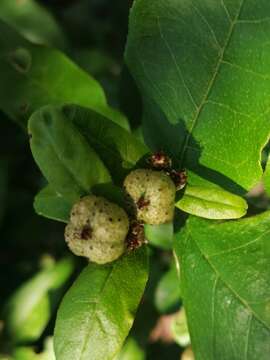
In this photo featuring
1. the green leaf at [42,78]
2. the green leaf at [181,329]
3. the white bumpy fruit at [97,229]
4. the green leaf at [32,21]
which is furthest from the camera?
the green leaf at [32,21]

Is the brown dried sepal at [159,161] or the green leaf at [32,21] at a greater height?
the brown dried sepal at [159,161]

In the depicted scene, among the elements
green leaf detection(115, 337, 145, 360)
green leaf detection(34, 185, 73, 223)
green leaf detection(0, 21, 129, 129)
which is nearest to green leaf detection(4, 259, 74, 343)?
green leaf detection(115, 337, 145, 360)

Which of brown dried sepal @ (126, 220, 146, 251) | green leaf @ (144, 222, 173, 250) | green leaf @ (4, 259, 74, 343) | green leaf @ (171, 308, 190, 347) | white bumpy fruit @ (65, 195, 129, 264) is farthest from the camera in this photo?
green leaf @ (4, 259, 74, 343)

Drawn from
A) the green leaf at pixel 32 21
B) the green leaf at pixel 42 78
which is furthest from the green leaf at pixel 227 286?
the green leaf at pixel 32 21

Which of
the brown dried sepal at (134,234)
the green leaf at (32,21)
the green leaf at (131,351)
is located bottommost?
the green leaf at (131,351)

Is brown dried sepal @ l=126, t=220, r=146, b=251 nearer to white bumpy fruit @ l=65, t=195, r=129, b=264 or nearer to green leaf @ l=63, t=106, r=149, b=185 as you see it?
white bumpy fruit @ l=65, t=195, r=129, b=264

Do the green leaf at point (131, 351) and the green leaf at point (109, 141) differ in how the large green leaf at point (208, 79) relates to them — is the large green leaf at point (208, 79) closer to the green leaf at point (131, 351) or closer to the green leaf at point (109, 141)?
the green leaf at point (109, 141)

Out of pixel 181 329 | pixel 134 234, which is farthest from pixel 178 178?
pixel 181 329
